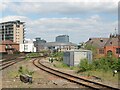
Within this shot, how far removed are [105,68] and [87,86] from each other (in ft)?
28.9

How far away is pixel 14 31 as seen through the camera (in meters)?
173

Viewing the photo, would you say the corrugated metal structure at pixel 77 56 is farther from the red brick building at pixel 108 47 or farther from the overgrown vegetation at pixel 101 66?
the red brick building at pixel 108 47

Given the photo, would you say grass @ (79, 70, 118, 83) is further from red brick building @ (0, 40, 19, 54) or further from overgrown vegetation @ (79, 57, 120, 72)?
red brick building @ (0, 40, 19, 54)

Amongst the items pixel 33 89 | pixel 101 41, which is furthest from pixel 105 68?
pixel 101 41

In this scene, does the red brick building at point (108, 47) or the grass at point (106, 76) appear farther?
the red brick building at point (108, 47)

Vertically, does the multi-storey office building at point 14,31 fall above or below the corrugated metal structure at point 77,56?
above

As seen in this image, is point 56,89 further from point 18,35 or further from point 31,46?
point 18,35

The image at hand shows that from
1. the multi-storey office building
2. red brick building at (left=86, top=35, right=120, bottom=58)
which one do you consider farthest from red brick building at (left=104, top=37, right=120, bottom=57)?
the multi-storey office building

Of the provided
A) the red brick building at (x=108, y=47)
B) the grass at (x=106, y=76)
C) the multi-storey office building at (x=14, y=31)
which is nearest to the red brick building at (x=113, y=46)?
the red brick building at (x=108, y=47)

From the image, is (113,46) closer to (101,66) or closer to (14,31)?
(101,66)

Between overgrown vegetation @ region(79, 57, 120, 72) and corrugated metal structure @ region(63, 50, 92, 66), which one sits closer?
overgrown vegetation @ region(79, 57, 120, 72)

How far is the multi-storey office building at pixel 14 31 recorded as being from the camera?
168375 mm

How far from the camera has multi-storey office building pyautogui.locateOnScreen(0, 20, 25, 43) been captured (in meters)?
168

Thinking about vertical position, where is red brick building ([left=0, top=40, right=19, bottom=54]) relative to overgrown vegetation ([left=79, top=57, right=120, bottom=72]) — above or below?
above
